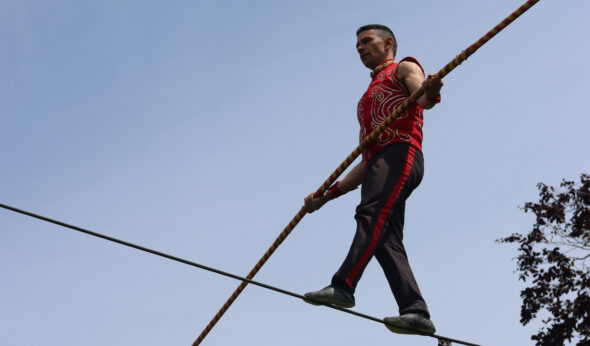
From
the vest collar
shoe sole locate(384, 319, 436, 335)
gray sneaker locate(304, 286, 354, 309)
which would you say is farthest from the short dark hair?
shoe sole locate(384, 319, 436, 335)

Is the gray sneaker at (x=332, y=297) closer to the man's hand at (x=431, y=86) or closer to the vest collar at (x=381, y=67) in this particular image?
the man's hand at (x=431, y=86)

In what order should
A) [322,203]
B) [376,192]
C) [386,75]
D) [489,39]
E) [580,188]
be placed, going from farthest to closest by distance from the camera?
[580,188] < [322,203] < [386,75] < [376,192] < [489,39]

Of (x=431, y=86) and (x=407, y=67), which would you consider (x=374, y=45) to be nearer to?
(x=407, y=67)

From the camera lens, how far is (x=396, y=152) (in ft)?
17.3

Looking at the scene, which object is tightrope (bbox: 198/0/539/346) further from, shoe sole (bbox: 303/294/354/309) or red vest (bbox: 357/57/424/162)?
shoe sole (bbox: 303/294/354/309)

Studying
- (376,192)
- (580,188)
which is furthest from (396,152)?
(580,188)

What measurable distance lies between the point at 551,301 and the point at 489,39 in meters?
10.3

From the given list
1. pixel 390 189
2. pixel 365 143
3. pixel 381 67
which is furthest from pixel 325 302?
pixel 381 67

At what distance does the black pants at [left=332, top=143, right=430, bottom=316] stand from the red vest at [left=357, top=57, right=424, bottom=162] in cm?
7

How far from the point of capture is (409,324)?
4.97m

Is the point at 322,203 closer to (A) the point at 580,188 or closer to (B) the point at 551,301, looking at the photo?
(B) the point at 551,301

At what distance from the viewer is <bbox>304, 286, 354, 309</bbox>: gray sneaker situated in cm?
491

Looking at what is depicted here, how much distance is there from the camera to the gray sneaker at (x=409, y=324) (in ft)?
16.3

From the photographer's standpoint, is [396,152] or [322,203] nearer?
[396,152]
